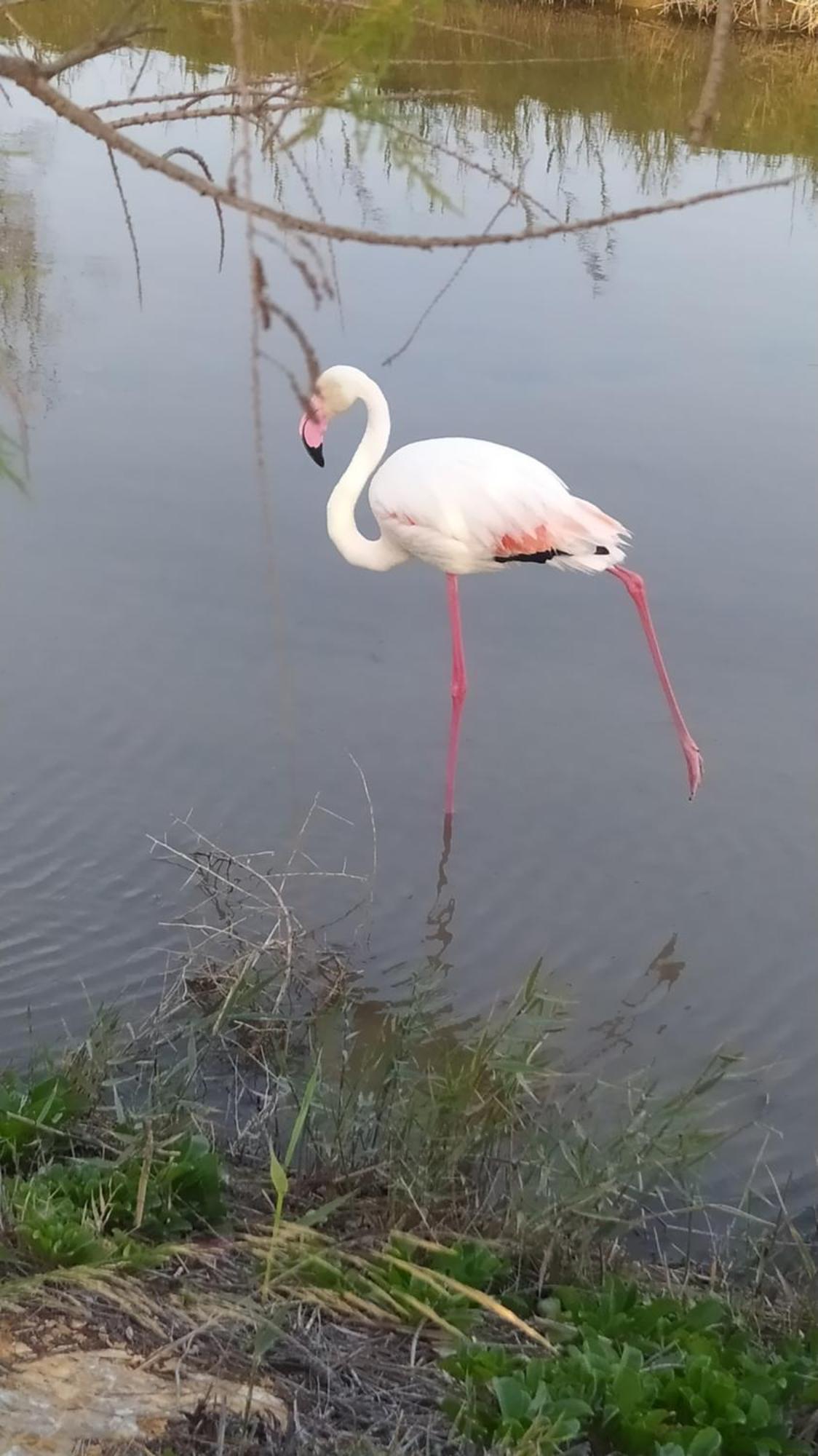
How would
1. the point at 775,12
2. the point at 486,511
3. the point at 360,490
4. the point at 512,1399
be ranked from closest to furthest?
the point at 512,1399 → the point at 486,511 → the point at 360,490 → the point at 775,12

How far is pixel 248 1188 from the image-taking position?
254 cm

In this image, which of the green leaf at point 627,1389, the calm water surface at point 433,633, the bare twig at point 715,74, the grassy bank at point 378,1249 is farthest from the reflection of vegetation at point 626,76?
the green leaf at point 627,1389

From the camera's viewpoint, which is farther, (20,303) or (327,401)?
(20,303)

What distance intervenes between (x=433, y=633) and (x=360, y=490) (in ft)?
1.94

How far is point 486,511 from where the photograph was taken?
4676 mm

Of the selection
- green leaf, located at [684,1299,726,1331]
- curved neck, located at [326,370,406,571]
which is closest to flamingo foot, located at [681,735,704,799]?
curved neck, located at [326,370,406,571]

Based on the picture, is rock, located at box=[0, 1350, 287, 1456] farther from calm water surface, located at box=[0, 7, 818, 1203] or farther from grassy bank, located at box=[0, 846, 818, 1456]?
calm water surface, located at box=[0, 7, 818, 1203]

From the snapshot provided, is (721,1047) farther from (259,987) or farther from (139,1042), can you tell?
(139,1042)

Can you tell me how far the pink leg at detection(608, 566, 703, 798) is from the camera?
4.42m

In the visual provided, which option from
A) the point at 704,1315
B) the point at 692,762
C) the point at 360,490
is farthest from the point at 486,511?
the point at 704,1315

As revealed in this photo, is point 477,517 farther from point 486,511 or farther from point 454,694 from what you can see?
point 454,694

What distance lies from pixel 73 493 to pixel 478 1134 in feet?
12.1

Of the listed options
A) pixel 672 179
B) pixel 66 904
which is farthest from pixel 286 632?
pixel 672 179

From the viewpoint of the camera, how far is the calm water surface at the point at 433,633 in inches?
151
